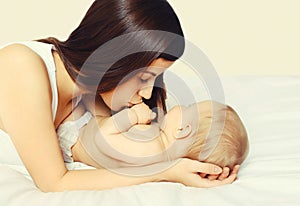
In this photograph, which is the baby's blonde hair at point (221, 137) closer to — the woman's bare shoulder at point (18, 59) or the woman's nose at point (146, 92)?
the woman's nose at point (146, 92)

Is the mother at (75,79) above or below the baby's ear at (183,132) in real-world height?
above

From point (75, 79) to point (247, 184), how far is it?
55 cm

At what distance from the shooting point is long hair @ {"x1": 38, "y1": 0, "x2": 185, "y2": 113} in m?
1.61

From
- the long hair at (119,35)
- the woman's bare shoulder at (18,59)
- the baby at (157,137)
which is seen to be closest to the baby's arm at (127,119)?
the baby at (157,137)

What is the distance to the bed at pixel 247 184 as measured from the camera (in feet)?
4.72

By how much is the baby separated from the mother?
0.06 m

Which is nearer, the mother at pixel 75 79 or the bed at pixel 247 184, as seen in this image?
the bed at pixel 247 184

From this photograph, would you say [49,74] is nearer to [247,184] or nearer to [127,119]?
[127,119]

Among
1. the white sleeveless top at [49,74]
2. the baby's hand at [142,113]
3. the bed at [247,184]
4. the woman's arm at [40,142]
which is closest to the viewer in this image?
the bed at [247,184]

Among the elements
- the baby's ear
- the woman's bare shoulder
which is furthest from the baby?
the woman's bare shoulder

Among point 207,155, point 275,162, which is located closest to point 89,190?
point 207,155

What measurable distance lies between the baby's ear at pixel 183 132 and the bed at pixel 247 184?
17cm

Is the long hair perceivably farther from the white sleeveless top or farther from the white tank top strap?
the white tank top strap

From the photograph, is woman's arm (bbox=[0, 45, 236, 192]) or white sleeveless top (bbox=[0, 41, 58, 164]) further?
white sleeveless top (bbox=[0, 41, 58, 164])
